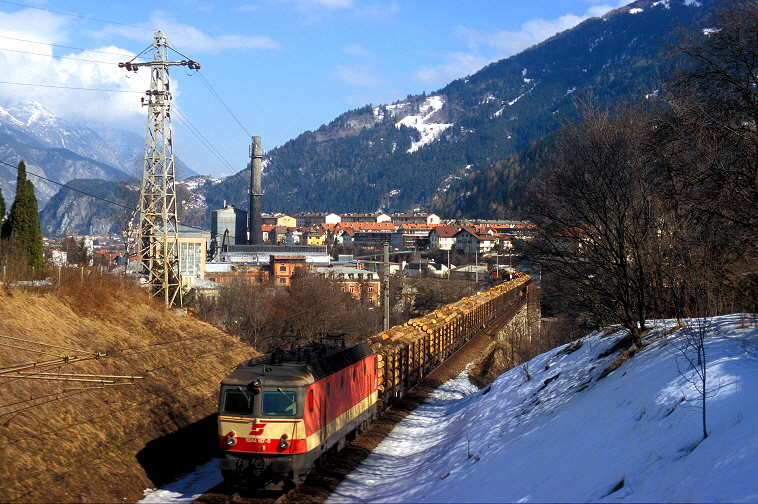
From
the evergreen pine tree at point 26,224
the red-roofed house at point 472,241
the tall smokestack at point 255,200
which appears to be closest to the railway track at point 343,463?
the evergreen pine tree at point 26,224

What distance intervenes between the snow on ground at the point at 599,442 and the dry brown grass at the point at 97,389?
4844 millimetres

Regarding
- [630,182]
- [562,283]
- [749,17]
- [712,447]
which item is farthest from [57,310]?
[749,17]

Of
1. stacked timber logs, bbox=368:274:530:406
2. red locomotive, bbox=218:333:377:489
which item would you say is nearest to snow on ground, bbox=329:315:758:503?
red locomotive, bbox=218:333:377:489

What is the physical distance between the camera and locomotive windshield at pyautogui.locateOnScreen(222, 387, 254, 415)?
1232cm

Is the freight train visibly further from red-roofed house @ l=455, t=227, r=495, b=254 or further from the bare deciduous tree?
red-roofed house @ l=455, t=227, r=495, b=254

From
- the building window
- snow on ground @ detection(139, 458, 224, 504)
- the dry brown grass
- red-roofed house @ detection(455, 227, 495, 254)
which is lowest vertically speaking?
snow on ground @ detection(139, 458, 224, 504)

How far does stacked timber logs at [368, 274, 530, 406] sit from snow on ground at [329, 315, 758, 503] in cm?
282

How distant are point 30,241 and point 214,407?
11896mm

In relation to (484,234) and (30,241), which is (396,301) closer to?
(30,241)

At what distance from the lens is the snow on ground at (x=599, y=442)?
791cm

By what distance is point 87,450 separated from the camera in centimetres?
1307

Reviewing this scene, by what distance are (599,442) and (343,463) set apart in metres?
6.37

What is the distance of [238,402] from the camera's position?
489 inches

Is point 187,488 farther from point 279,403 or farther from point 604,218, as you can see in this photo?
point 604,218
